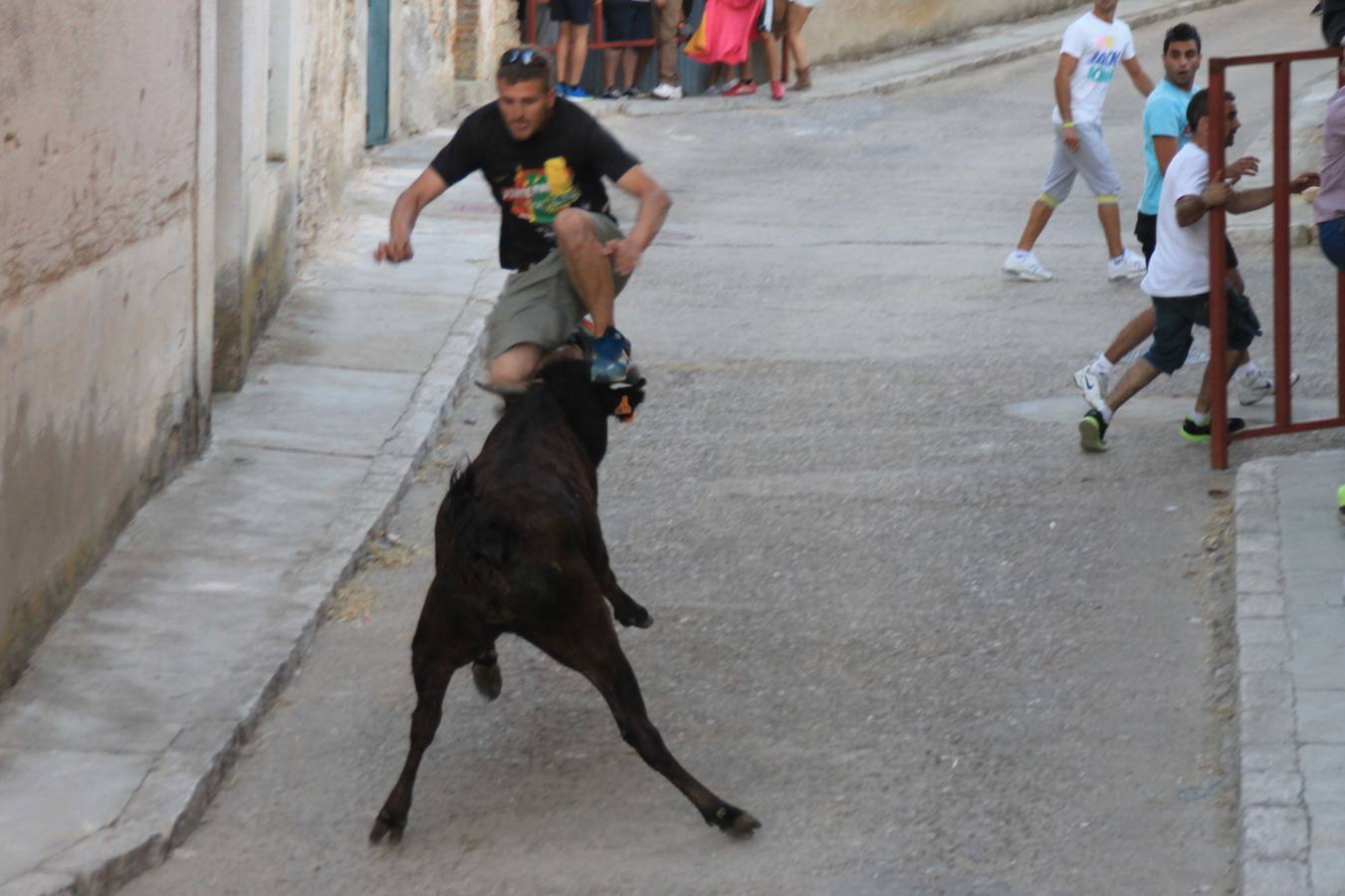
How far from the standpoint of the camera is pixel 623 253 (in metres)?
6.41

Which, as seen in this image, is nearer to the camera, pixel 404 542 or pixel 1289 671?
pixel 1289 671

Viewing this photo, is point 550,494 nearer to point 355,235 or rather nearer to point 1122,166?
point 355,235

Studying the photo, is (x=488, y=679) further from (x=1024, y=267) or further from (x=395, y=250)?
(x=1024, y=267)

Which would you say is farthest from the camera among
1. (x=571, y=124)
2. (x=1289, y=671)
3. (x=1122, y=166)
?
(x=1122, y=166)

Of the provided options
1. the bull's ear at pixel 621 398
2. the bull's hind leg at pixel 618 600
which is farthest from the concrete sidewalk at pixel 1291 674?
the bull's ear at pixel 621 398

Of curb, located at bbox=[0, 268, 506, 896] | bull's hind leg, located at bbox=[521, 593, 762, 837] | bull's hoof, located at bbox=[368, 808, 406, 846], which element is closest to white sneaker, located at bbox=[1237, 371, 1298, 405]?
curb, located at bbox=[0, 268, 506, 896]

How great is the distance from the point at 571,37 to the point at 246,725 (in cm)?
1279

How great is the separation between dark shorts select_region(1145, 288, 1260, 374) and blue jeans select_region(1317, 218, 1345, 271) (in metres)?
1.19

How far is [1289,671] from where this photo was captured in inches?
236

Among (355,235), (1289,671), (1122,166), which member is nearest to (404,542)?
(1289,671)

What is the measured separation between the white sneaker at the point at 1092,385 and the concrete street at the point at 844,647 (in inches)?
10.0

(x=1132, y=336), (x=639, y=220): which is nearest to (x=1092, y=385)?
(x=1132, y=336)

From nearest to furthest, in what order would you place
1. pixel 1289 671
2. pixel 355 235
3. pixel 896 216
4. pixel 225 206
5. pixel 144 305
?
1. pixel 1289 671
2. pixel 144 305
3. pixel 225 206
4. pixel 355 235
5. pixel 896 216

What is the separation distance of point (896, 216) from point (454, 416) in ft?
18.4
